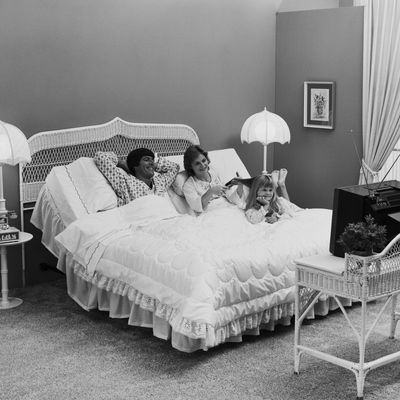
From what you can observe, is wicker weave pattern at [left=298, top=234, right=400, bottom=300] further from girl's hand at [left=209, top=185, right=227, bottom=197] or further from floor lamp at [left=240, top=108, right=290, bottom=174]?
floor lamp at [left=240, top=108, right=290, bottom=174]

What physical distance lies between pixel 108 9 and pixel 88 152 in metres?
1.10

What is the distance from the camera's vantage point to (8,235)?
194 inches

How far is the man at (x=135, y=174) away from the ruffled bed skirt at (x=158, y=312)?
629 millimetres

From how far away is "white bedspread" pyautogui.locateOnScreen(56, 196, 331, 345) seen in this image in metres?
4.06

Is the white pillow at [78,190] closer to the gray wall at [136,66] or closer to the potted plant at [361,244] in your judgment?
the gray wall at [136,66]

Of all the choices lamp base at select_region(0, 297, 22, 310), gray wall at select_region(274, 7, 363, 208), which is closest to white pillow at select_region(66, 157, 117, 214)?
lamp base at select_region(0, 297, 22, 310)

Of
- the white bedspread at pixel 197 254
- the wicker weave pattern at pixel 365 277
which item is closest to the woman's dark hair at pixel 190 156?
the white bedspread at pixel 197 254

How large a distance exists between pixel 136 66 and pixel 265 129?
1197 millimetres

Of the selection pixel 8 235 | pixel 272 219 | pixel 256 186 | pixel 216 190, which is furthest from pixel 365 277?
pixel 8 235

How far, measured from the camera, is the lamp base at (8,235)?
4914 millimetres

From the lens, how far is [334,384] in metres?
3.75

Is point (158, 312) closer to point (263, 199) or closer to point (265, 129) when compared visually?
point (263, 199)

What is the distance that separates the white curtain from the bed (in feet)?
4.22

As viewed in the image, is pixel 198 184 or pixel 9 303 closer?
pixel 9 303
